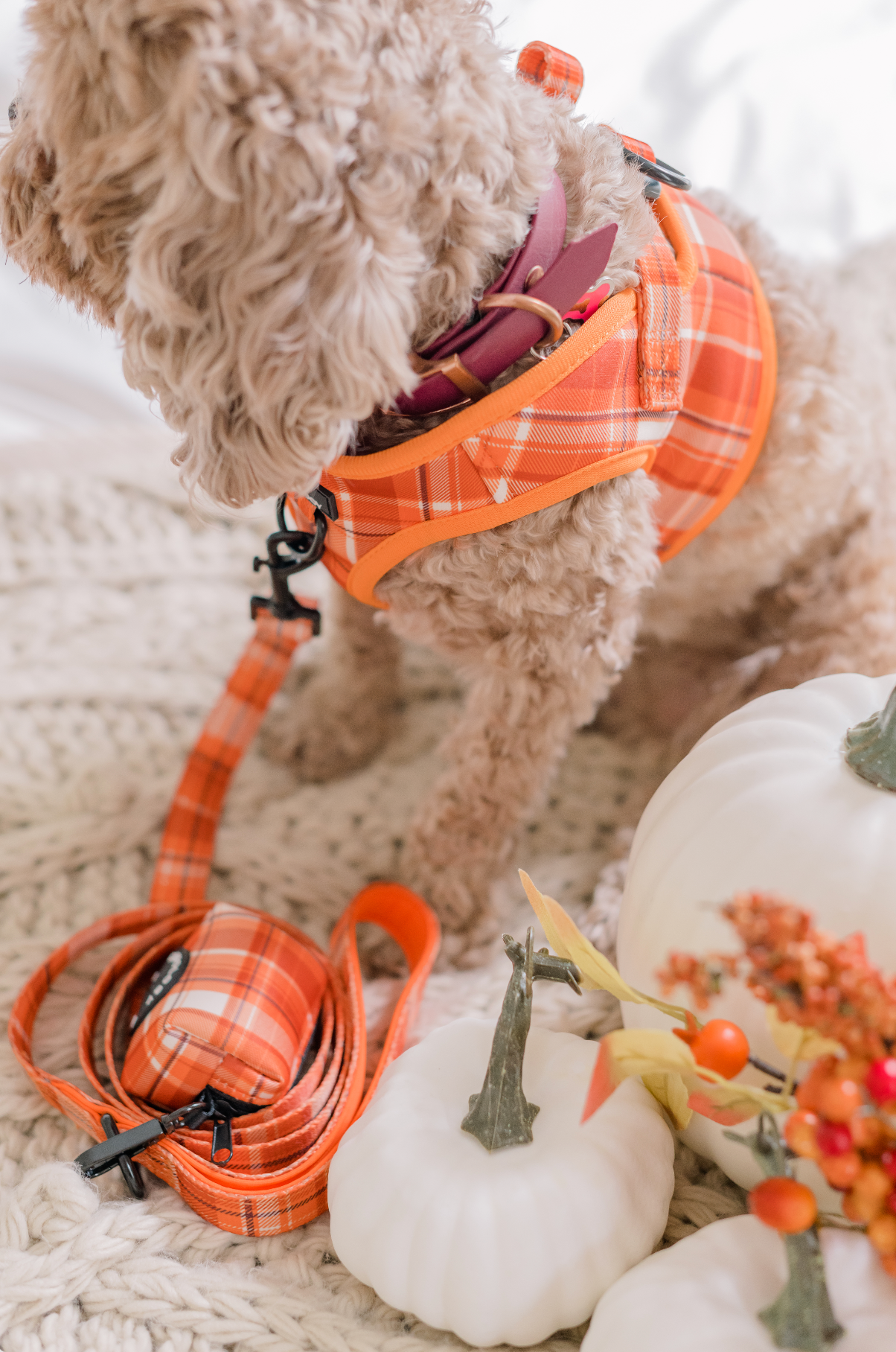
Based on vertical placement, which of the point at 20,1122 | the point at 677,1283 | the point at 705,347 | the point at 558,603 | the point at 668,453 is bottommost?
the point at 20,1122

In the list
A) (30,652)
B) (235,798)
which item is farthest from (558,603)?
(30,652)

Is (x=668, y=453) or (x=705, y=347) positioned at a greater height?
(x=705, y=347)

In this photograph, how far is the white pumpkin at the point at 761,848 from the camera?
2.30ft

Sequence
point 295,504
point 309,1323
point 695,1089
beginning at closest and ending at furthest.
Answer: point 695,1089
point 309,1323
point 295,504

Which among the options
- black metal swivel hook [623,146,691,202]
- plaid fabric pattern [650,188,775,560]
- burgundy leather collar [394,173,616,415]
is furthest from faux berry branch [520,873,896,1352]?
black metal swivel hook [623,146,691,202]

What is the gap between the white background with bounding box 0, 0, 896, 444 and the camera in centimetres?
201

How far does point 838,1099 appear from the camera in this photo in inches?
20.0

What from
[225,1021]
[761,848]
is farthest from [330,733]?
[761,848]

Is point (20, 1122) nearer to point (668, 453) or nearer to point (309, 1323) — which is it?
point (309, 1323)

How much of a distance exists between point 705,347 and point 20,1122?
1067 millimetres

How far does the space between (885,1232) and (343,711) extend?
1.04 meters

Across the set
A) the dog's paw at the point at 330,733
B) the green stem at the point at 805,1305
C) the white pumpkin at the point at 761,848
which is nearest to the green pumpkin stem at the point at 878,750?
the white pumpkin at the point at 761,848

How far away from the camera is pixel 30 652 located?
4.81ft

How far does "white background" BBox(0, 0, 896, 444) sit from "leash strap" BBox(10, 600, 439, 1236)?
1034 mm
